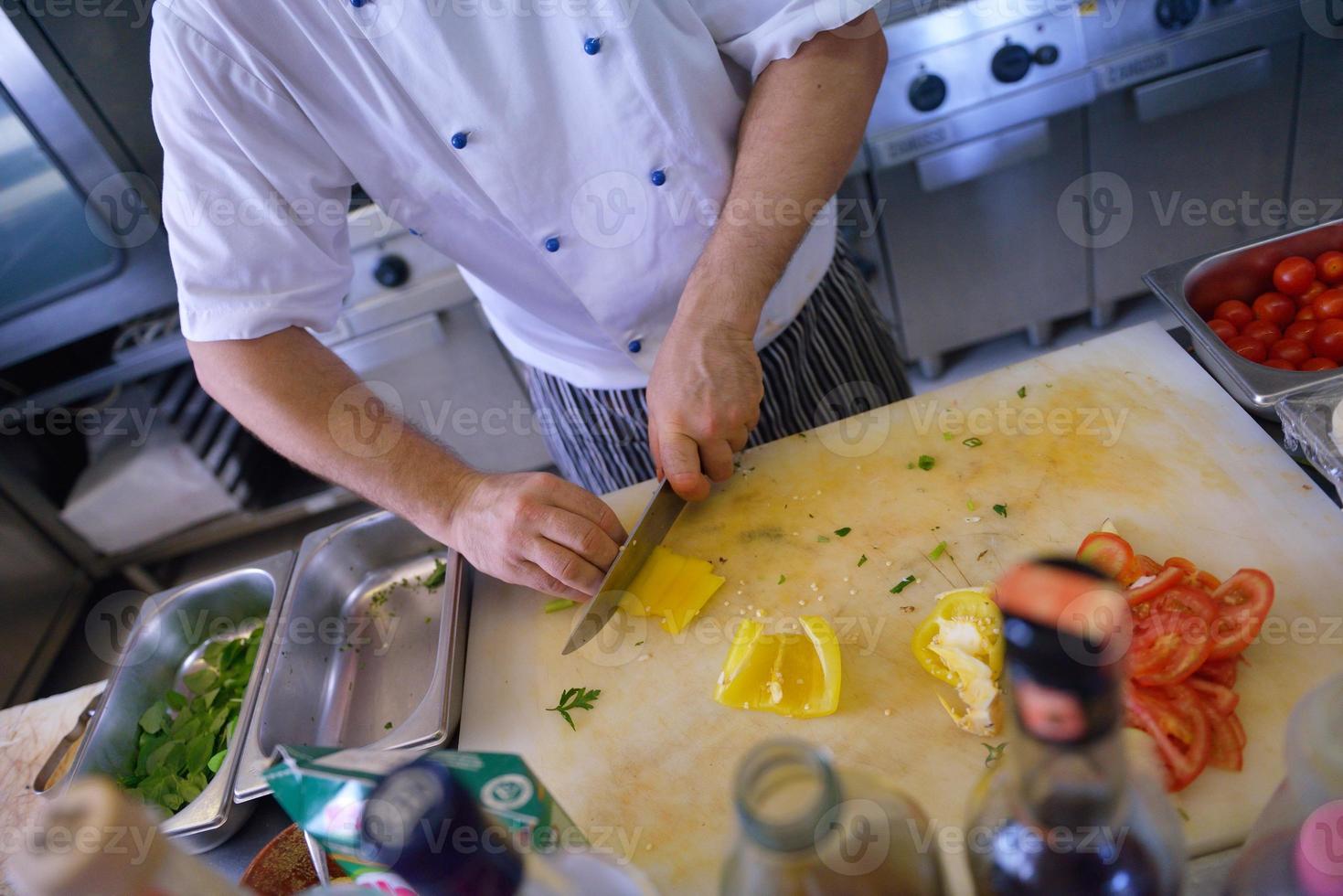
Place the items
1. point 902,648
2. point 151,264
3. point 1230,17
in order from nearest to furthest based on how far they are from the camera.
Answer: point 902,648 → point 1230,17 → point 151,264

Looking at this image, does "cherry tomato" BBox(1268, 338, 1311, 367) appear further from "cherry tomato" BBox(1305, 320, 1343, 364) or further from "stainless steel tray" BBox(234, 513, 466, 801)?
"stainless steel tray" BBox(234, 513, 466, 801)

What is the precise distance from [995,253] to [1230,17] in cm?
64

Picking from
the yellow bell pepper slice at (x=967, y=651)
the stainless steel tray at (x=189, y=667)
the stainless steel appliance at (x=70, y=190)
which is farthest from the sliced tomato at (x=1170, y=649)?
the stainless steel appliance at (x=70, y=190)

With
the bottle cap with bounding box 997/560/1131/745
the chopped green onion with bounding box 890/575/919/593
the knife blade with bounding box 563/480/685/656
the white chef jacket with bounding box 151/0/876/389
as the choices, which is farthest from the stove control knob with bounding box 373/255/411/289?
the bottle cap with bounding box 997/560/1131/745

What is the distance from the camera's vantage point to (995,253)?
213cm

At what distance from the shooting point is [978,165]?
195 cm

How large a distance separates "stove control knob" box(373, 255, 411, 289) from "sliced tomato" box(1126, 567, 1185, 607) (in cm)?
169

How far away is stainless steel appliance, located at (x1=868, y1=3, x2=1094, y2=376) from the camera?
181 cm

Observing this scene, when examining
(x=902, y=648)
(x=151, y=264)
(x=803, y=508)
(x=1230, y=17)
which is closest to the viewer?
(x=902, y=648)

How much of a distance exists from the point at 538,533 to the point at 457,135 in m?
0.46

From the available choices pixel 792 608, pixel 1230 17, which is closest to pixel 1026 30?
pixel 1230 17

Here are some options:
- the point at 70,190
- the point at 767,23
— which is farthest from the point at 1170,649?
the point at 70,190

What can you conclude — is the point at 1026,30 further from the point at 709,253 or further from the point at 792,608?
the point at 792,608

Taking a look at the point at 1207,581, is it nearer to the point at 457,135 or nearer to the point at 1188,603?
the point at 1188,603
